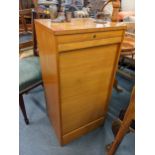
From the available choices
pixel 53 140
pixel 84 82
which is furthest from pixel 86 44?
pixel 53 140

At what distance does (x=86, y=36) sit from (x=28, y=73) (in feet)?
2.28

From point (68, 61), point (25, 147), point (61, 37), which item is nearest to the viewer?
point (61, 37)

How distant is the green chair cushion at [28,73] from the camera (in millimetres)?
1383

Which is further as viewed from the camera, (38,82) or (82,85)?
(38,82)

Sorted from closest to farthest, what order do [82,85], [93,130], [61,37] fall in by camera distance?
[61,37] → [82,85] → [93,130]

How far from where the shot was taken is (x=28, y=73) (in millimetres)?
1441

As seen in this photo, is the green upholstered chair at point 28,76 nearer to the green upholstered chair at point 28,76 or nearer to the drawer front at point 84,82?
the green upholstered chair at point 28,76

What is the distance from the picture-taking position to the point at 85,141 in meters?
1.49

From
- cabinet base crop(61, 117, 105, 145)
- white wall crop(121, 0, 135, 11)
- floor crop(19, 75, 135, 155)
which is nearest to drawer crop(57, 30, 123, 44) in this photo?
cabinet base crop(61, 117, 105, 145)

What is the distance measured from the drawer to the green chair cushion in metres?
0.64

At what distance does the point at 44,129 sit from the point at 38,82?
1.50 ft
